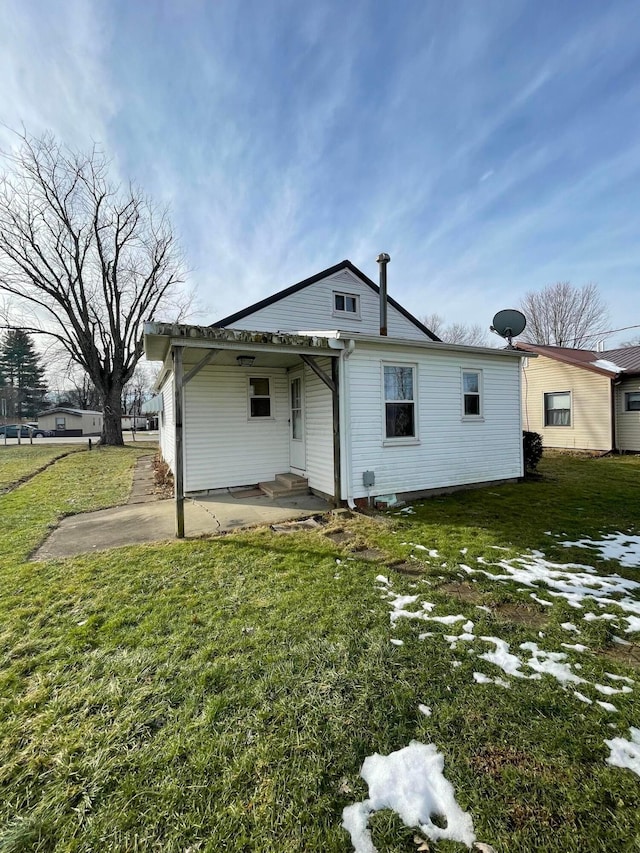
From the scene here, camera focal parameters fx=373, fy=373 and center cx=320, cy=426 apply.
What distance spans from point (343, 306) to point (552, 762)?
473 inches

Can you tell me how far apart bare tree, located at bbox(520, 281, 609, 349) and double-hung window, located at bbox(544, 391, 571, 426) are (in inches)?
633

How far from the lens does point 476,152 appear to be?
349 inches

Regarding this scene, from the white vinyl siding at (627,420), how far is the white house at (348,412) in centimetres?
789

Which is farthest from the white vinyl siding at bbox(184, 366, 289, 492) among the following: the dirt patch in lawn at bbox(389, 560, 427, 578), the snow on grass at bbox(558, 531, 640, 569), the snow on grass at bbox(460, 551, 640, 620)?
the snow on grass at bbox(558, 531, 640, 569)

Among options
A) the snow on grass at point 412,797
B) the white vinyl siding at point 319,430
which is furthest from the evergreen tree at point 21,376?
the snow on grass at point 412,797

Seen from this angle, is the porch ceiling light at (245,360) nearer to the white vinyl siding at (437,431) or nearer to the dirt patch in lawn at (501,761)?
the white vinyl siding at (437,431)

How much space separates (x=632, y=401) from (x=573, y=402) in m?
1.78

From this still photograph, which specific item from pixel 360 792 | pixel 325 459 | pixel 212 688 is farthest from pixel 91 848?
pixel 325 459

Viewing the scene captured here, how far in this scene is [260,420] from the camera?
28.0 ft

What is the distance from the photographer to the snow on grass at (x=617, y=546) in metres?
4.29

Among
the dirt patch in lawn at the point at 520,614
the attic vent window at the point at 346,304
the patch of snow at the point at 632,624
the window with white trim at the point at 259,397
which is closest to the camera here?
the patch of snow at the point at 632,624

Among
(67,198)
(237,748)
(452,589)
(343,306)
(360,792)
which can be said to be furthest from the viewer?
(67,198)

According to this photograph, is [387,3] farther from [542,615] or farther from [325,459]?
[542,615]

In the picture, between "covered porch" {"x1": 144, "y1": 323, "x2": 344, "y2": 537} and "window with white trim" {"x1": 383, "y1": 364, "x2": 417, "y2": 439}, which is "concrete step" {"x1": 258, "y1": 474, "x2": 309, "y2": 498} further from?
"window with white trim" {"x1": 383, "y1": 364, "x2": 417, "y2": 439}
